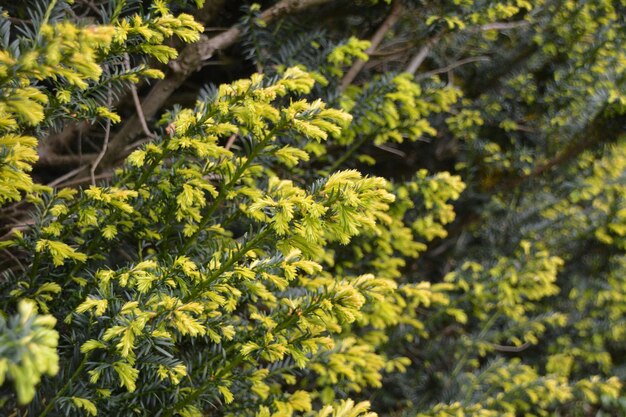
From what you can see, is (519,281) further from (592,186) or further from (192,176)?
(192,176)

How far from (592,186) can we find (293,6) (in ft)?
6.52

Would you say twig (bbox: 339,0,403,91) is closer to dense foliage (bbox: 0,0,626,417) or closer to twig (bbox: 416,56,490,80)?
dense foliage (bbox: 0,0,626,417)

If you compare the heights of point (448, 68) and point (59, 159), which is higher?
point (448, 68)

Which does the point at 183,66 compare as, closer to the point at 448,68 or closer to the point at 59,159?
the point at 59,159

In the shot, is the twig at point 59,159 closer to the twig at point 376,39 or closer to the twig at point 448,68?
the twig at point 376,39

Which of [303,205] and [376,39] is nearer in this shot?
[303,205]

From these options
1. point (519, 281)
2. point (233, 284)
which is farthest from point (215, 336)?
point (519, 281)

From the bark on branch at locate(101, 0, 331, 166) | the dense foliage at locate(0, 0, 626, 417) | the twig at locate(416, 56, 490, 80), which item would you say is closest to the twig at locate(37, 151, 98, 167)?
the dense foliage at locate(0, 0, 626, 417)

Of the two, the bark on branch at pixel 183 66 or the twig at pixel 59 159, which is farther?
the twig at pixel 59 159

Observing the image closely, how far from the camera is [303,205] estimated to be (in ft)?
3.66

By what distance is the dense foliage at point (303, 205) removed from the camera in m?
1.17

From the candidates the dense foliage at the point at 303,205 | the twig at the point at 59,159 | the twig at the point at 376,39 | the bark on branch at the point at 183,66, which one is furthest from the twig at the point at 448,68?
the twig at the point at 59,159

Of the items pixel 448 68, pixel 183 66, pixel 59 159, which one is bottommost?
pixel 59 159

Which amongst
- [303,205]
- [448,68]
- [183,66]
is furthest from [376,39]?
[303,205]
